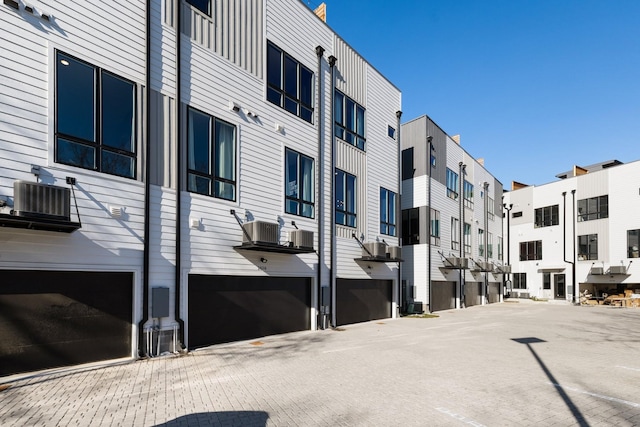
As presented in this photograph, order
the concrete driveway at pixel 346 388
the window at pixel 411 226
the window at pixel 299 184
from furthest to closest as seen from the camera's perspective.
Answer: the window at pixel 411 226, the window at pixel 299 184, the concrete driveway at pixel 346 388

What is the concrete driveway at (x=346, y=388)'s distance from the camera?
5.34 m

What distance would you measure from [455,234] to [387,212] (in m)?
9.51

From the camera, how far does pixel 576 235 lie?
33.8 metres

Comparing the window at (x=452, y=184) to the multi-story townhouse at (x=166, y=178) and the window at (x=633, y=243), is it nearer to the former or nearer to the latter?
the multi-story townhouse at (x=166, y=178)

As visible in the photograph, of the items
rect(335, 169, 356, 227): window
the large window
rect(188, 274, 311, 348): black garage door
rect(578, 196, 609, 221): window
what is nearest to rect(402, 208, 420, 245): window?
the large window

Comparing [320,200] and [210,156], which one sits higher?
[210,156]

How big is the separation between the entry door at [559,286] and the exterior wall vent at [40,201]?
39300mm

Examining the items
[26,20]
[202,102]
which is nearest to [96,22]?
[26,20]

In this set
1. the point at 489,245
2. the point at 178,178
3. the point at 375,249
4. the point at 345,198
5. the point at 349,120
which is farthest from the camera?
the point at 489,245

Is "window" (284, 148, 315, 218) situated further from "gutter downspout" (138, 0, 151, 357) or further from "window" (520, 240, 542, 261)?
"window" (520, 240, 542, 261)

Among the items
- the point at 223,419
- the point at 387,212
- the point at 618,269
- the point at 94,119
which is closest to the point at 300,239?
the point at 94,119

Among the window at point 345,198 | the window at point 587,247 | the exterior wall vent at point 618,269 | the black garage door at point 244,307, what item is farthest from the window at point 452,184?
the black garage door at point 244,307

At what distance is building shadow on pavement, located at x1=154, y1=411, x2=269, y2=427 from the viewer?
16.6 feet

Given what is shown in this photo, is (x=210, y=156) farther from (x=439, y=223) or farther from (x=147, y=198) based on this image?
(x=439, y=223)
